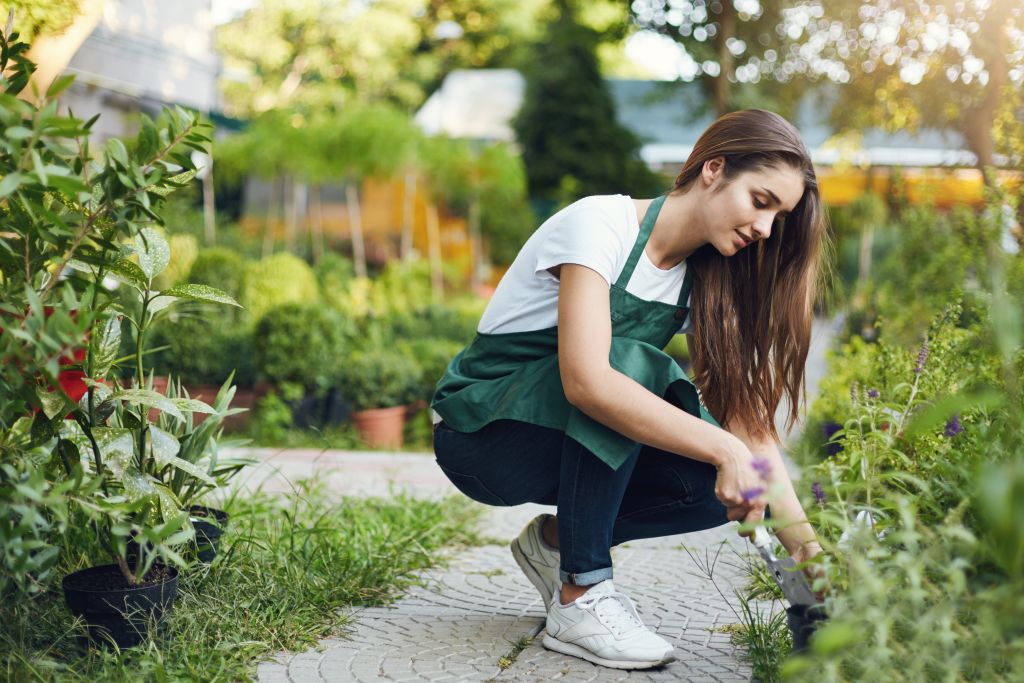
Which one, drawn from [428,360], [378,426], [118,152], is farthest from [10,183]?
[428,360]

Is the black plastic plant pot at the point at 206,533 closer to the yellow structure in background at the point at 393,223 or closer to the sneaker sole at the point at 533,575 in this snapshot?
the sneaker sole at the point at 533,575

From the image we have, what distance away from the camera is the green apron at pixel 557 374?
2.18 m

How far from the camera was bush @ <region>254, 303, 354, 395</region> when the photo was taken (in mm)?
5586

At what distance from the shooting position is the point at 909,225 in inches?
271

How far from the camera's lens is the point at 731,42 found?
1376cm

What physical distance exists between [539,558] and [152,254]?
118 centimetres

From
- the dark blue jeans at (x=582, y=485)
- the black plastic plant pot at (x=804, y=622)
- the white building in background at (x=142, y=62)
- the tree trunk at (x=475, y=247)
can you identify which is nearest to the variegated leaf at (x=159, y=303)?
the dark blue jeans at (x=582, y=485)

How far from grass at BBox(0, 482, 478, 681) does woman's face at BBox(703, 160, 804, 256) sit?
1299 millimetres

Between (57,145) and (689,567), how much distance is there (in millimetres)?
2250

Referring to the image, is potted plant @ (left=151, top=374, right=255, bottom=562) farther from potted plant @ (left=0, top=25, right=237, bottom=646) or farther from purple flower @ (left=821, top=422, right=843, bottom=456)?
purple flower @ (left=821, top=422, right=843, bottom=456)

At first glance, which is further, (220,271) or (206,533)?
(220,271)

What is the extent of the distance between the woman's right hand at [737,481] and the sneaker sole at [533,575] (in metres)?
0.67

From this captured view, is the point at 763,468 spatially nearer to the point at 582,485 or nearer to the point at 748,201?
the point at 582,485

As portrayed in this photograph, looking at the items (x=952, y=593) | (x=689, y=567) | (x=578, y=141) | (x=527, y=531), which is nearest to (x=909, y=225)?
(x=689, y=567)
